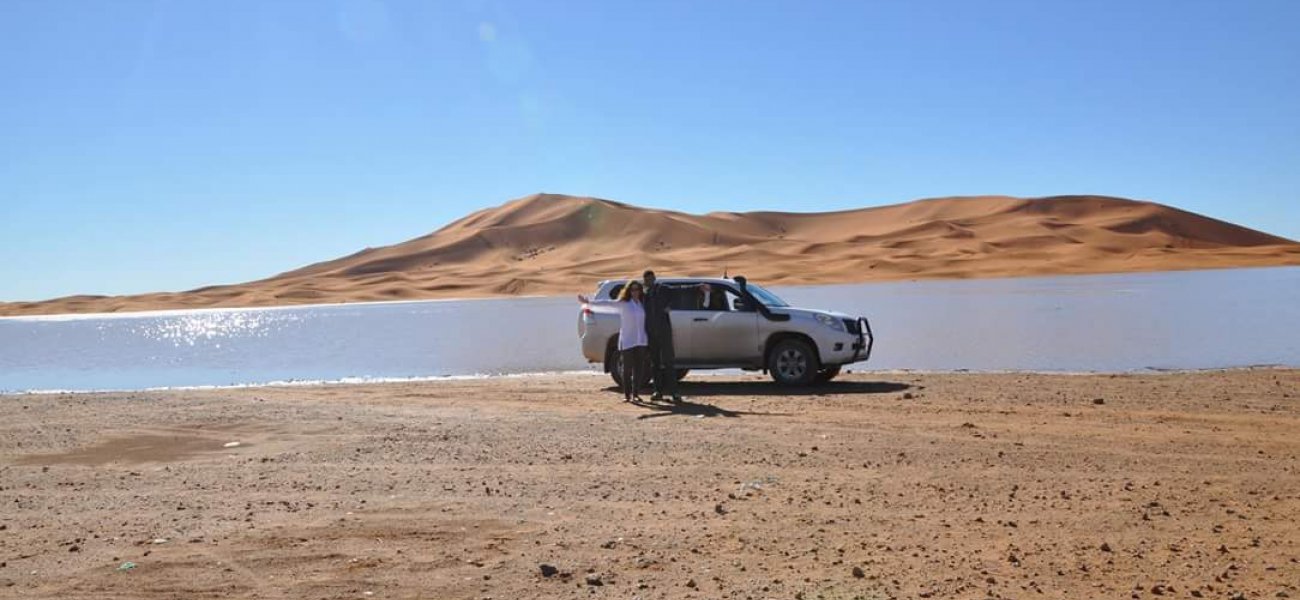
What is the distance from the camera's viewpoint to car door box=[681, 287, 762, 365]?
51.7ft

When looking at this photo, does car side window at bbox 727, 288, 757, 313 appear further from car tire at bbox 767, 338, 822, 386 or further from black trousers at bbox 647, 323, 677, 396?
black trousers at bbox 647, 323, 677, 396

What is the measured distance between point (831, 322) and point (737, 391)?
1.56 m

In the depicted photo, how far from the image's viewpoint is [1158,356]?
756 inches

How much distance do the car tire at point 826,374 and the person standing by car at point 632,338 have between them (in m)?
2.96

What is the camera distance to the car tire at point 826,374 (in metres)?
16.0

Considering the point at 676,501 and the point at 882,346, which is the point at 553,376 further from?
the point at 676,501

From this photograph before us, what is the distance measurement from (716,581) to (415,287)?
112 metres

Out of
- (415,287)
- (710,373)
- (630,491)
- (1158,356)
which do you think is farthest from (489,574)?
(415,287)

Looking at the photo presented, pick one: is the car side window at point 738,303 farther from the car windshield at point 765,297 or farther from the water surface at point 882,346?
the water surface at point 882,346

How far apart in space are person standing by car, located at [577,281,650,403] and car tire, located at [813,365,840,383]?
9.71 feet

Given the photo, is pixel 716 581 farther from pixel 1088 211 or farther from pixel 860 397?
pixel 1088 211

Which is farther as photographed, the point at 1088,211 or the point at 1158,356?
the point at 1088,211

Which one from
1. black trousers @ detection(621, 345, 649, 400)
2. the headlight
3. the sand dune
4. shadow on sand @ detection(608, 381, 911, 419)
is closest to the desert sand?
shadow on sand @ detection(608, 381, 911, 419)

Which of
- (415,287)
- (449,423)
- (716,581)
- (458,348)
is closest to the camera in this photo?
(716,581)
